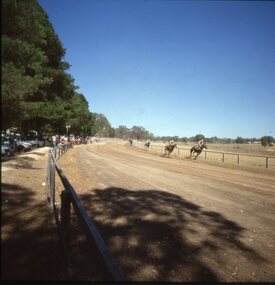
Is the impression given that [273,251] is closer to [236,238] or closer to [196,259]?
[236,238]

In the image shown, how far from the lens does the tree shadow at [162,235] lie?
4.83m

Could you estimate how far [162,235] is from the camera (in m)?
6.40

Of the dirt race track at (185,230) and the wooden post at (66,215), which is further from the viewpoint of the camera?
the dirt race track at (185,230)

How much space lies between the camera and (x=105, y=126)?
19125 centimetres

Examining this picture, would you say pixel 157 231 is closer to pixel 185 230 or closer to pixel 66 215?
pixel 185 230

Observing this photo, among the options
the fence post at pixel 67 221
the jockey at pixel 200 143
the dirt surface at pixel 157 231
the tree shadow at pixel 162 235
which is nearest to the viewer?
the dirt surface at pixel 157 231

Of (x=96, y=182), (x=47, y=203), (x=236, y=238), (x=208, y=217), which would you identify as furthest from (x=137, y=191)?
(x=236, y=238)

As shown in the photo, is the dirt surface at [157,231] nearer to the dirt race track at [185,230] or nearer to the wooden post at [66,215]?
the dirt race track at [185,230]

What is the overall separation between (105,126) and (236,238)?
187 meters

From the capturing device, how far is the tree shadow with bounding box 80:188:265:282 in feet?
15.9

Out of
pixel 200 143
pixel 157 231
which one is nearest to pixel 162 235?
pixel 157 231

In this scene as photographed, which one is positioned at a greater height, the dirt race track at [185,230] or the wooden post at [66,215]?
the wooden post at [66,215]

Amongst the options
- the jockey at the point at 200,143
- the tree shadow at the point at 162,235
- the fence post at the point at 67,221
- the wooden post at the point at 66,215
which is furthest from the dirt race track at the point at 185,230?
the jockey at the point at 200,143

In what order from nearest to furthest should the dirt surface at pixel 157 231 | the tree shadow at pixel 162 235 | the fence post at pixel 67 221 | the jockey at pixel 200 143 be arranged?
the dirt surface at pixel 157 231
the fence post at pixel 67 221
the tree shadow at pixel 162 235
the jockey at pixel 200 143
